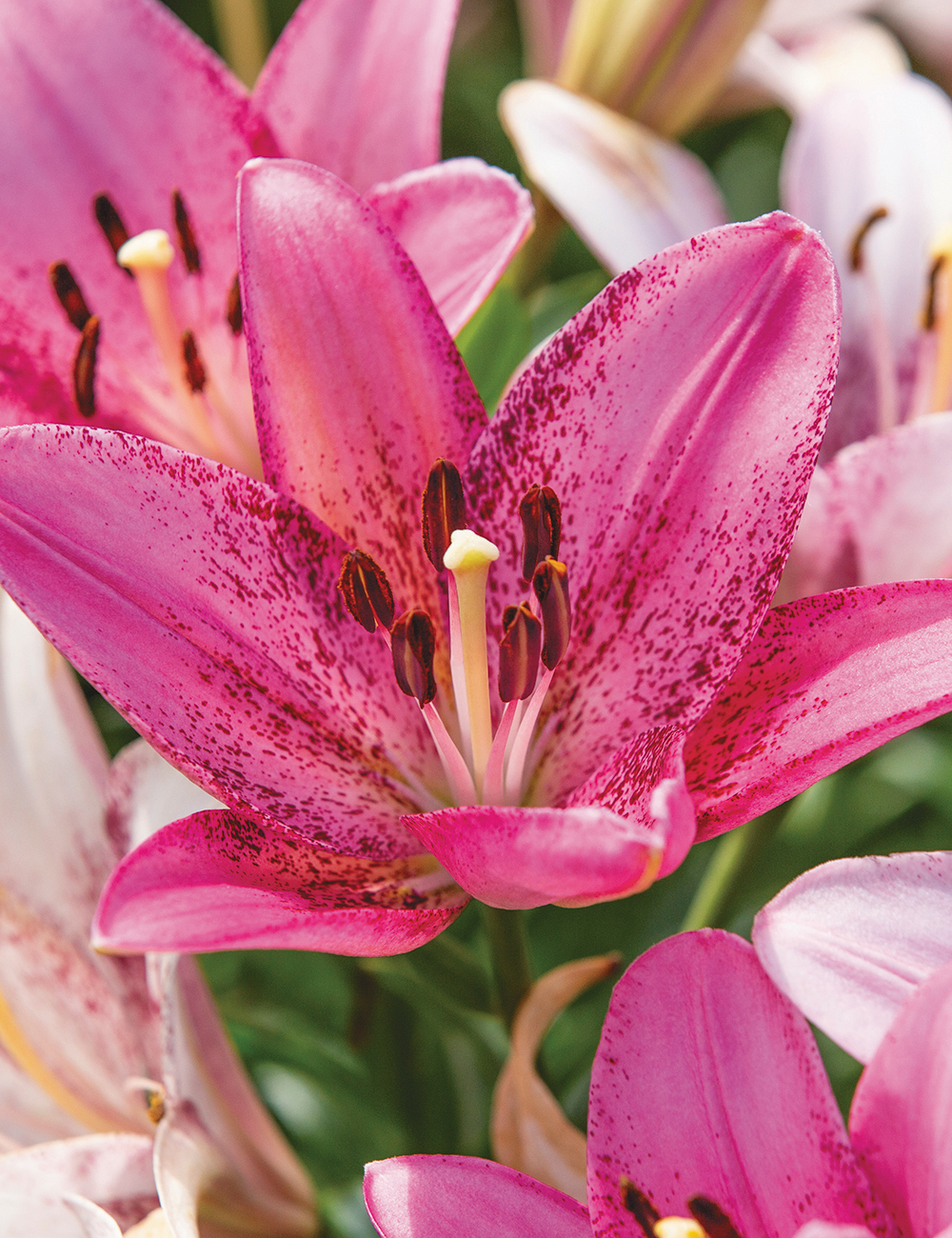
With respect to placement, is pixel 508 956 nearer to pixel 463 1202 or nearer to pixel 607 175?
pixel 463 1202

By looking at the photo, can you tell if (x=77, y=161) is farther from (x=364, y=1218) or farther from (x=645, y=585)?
(x=364, y=1218)

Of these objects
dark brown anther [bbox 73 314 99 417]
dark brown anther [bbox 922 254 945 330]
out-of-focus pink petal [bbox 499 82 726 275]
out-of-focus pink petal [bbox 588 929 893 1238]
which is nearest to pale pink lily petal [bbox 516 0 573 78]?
out-of-focus pink petal [bbox 499 82 726 275]

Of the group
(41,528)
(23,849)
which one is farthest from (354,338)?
(23,849)

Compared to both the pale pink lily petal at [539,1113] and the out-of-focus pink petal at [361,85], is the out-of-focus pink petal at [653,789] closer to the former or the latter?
the pale pink lily petal at [539,1113]

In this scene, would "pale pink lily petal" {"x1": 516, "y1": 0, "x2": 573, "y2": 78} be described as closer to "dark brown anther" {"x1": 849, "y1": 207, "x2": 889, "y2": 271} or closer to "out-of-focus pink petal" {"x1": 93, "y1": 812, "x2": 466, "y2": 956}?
"dark brown anther" {"x1": 849, "y1": 207, "x2": 889, "y2": 271}

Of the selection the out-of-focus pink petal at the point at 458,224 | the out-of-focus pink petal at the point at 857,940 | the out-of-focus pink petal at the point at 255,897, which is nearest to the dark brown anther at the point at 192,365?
the out-of-focus pink petal at the point at 458,224

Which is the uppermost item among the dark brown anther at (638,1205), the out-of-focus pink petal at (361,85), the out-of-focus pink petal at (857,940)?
the out-of-focus pink petal at (361,85)
